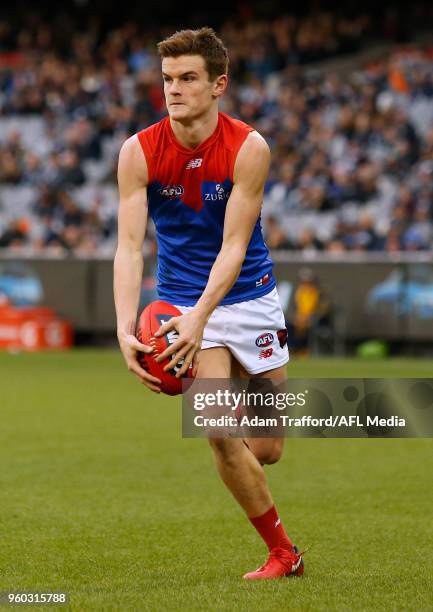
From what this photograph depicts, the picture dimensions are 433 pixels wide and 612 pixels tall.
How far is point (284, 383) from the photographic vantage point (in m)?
6.15

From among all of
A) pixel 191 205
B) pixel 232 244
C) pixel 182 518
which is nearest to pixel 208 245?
pixel 191 205

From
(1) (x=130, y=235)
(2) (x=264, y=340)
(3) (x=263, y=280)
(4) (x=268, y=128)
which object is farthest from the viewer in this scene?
(4) (x=268, y=128)

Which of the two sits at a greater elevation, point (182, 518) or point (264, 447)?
point (264, 447)

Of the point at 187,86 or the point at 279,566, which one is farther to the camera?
the point at 279,566

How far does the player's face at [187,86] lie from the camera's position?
5578 mm

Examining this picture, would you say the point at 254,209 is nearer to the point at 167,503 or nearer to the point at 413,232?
the point at 167,503

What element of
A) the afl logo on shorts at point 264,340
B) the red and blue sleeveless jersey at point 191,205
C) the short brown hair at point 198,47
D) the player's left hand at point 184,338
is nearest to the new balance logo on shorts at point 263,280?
the red and blue sleeveless jersey at point 191,205

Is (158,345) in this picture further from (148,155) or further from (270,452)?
(270,452)

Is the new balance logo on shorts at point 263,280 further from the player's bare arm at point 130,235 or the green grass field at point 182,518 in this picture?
the green grass field at point 182,518

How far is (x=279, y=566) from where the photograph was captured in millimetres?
5883

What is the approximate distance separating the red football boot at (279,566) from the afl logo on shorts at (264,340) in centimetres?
96

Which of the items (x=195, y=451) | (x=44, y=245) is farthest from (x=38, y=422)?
(x=44, y=245)

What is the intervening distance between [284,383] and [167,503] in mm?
2207

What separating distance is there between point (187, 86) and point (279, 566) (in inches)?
87.6
